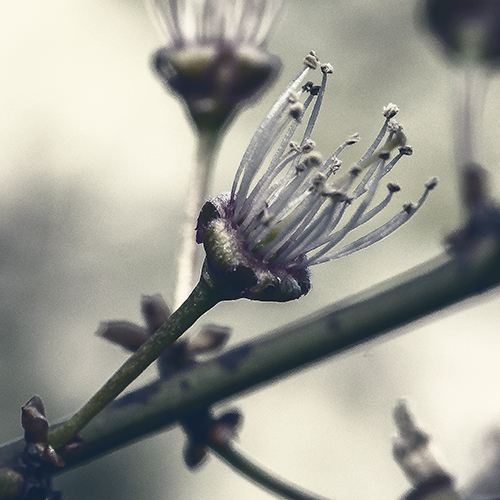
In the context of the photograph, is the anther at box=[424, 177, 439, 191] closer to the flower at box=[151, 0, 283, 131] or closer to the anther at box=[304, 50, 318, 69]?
the anther at box=[304, 50, 318, 69]

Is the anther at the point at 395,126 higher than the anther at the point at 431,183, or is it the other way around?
the anther at the point at 395,126

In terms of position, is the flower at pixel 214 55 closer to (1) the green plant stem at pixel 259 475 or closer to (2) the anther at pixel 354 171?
(2) the anther at pixel 354 171

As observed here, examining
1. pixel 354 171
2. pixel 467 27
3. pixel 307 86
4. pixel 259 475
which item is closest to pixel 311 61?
pixel 307 86

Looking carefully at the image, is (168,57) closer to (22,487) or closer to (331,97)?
(22,487)

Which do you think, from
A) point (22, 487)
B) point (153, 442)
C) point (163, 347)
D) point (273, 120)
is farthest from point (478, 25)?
point (153, 442)

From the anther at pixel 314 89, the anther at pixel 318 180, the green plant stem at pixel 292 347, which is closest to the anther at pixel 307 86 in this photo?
the anther at pixel 314 89

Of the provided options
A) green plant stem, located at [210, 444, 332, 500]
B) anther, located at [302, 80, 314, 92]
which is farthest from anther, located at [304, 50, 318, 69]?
green plant stem, located at [210, 444, 332, 500]

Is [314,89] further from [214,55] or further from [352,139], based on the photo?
[214,55]

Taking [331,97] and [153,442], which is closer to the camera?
[153,442]
